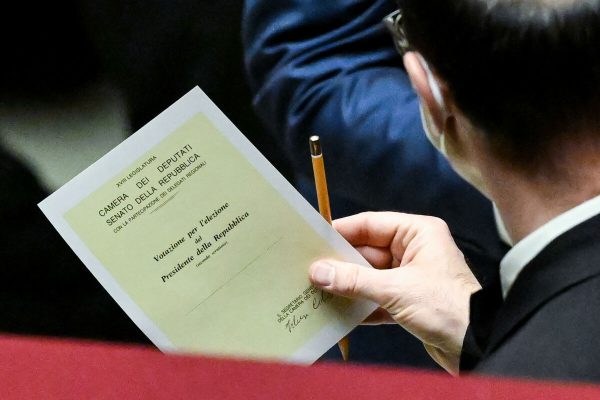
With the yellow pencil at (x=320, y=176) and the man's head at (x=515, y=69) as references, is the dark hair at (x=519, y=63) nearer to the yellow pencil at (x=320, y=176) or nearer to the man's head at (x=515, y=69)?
the man's head at (x=515, y=69)

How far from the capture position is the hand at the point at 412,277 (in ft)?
2.61

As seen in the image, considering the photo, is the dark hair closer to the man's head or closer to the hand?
the man's head

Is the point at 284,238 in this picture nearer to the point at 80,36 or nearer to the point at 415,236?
the point at 415,236

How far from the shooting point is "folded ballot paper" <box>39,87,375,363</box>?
74 centimetres

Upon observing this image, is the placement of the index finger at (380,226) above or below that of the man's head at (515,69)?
below

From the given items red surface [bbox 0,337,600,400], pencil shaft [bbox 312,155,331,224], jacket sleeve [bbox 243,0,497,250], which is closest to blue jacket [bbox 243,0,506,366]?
jacket sleeve [bbox 243,0,497,250]

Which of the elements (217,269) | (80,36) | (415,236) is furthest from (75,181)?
(415,236)

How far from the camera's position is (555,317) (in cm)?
65

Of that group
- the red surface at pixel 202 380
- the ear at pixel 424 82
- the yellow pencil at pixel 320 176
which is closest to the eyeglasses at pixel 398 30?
the ear at pixel 424 82

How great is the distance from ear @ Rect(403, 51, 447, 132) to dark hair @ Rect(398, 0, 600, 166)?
16 mm

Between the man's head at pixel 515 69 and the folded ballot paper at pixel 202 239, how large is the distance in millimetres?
202

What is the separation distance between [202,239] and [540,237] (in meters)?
0.34

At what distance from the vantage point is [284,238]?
78 centimetres

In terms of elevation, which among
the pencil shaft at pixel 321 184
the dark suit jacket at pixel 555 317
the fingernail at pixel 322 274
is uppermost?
the pencil shaft at pixel 321 184
